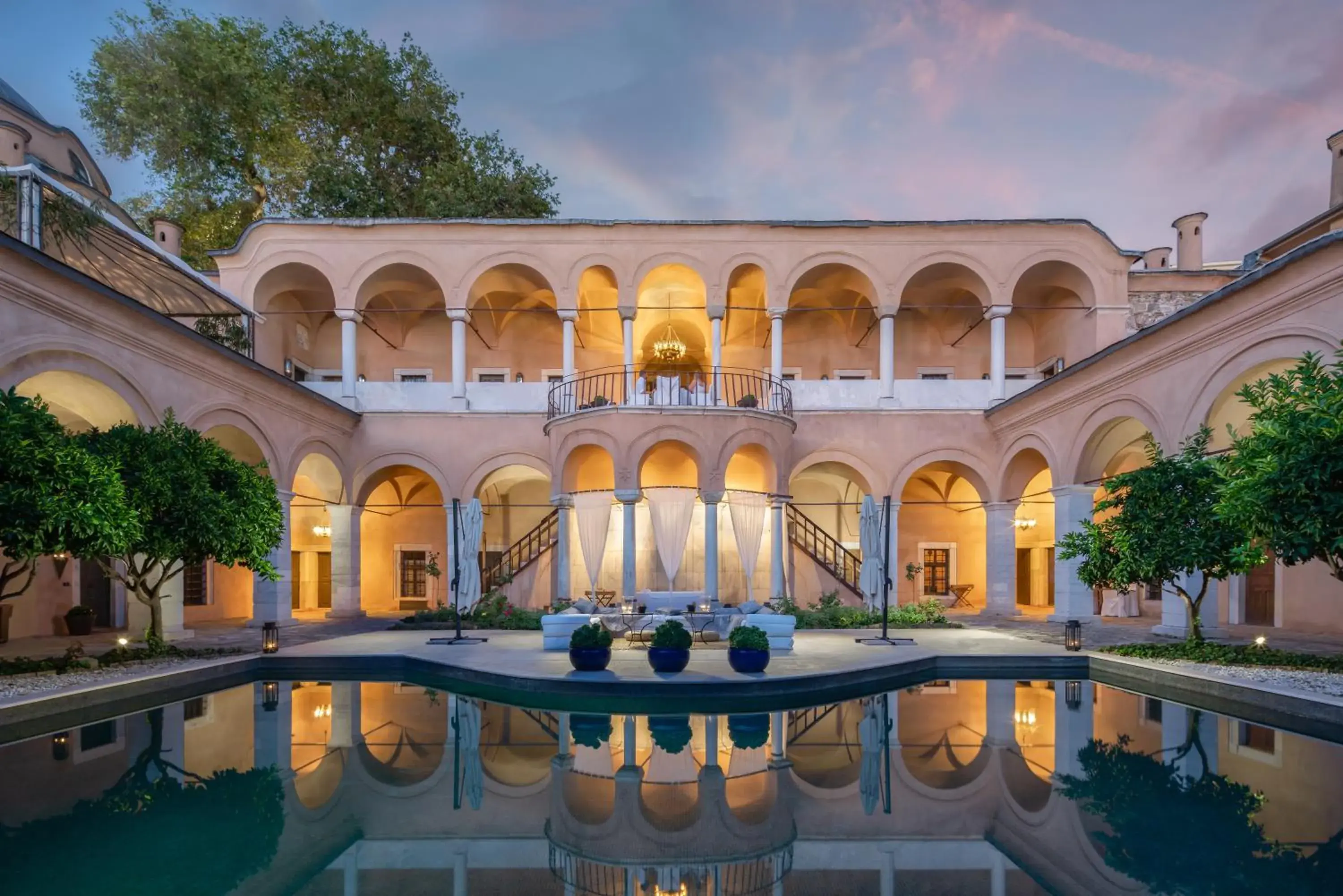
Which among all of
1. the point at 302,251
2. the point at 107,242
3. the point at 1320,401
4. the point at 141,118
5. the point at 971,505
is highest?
the point at 141,118

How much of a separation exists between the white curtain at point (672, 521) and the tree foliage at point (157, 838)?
397 inches

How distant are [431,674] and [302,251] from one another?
13402 mm

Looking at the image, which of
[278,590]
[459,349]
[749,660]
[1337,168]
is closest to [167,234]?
[459,349]

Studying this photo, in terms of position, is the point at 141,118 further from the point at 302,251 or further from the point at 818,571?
the point at 818,571

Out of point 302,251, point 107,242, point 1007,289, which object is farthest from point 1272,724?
point 302,251

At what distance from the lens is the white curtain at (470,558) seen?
13320mm

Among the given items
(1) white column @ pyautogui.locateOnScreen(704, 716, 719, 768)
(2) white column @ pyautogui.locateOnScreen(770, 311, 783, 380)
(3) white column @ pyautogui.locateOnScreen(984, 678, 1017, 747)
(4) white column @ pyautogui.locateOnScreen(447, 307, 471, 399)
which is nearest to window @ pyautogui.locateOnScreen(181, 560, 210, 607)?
(4) white column @ pyautogui.locateOnScreen(447, 307, 471, 399)

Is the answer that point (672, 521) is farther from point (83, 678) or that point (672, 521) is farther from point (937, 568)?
point (83, 678)

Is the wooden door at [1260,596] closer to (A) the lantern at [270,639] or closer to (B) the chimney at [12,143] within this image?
(A) the lantern at [270,639]

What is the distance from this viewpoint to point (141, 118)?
984 inches

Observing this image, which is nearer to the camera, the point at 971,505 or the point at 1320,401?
the point at 1320,401

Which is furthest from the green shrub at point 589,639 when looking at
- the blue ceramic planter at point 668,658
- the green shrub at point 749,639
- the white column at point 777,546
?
the white column at point 777,546

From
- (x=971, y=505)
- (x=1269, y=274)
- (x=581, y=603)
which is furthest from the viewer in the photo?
(x=971, y=505)

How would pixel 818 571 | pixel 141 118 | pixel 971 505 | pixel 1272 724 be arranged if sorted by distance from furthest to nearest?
pixel 141 118
pixel 971 505
pixel 818 571
pixel 1272 724
